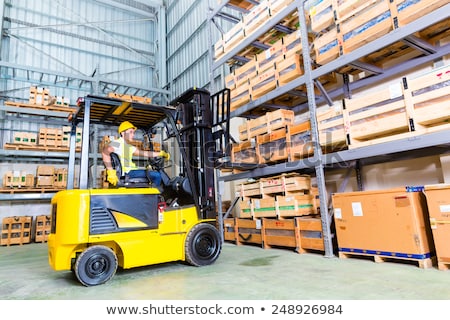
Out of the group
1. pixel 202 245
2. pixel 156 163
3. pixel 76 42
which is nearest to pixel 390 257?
pixel 202 245

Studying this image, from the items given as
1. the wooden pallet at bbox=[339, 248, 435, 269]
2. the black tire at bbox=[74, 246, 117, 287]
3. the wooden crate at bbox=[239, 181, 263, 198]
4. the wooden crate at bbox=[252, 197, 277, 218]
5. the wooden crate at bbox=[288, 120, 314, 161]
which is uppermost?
the wooden crate at bbox=[288, 120, 314, 161]

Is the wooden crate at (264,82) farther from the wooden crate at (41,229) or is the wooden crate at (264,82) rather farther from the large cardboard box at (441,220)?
the wooden crate at (41,229)

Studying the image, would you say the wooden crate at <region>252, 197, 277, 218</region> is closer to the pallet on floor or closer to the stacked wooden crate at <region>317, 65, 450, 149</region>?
the pallet on floor

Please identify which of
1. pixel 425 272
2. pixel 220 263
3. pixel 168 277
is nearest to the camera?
pixel 425 272

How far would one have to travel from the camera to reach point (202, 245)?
468cm

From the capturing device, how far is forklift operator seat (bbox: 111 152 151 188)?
423 cm

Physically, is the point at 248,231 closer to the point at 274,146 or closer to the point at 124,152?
the point at 274,146

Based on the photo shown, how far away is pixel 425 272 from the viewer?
3.56 meters

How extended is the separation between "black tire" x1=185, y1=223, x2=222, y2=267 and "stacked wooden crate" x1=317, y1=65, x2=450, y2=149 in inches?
93.4

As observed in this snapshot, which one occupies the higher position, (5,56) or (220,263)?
(5,56)

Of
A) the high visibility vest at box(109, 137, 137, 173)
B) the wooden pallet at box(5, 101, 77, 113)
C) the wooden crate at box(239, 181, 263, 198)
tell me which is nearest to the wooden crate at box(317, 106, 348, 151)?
the wooden crate at box(239, 181, 263, 198)
